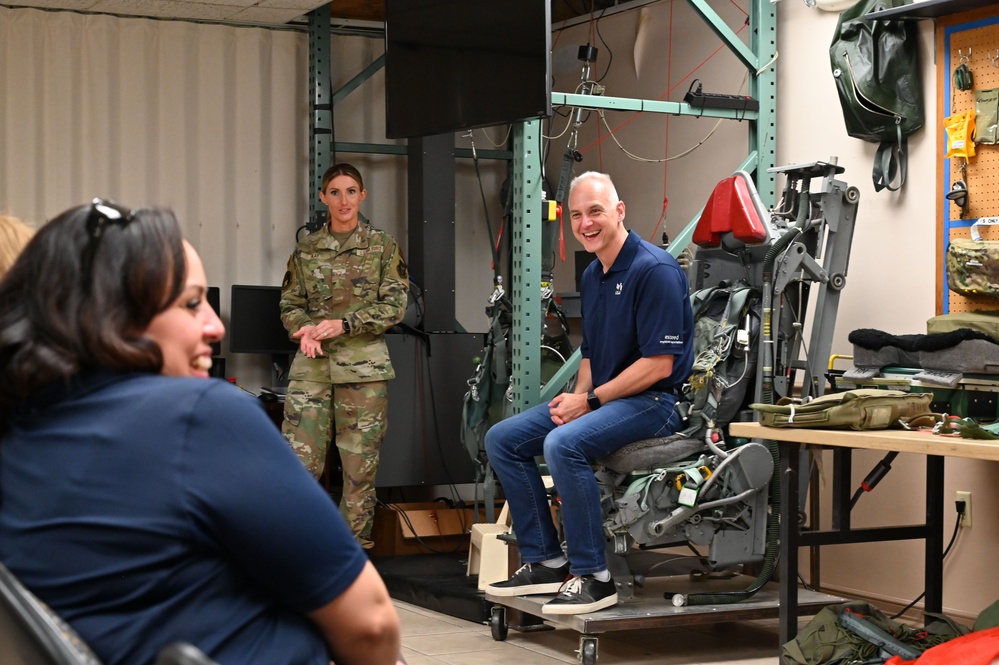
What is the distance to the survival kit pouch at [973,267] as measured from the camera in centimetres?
398

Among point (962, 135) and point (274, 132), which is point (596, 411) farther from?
point (274, 132)

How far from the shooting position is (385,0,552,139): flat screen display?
4.55 m

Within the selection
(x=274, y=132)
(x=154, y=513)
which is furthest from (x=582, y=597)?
(x=274, y=132)

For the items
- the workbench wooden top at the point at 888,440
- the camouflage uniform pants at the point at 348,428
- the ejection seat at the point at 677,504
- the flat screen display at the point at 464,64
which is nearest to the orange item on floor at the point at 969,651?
the workbench wooden top at the point at 888,440

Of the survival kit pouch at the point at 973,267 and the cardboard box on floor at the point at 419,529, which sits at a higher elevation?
the survival kit pouch at the point at 973,267

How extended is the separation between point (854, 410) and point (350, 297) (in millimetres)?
2827

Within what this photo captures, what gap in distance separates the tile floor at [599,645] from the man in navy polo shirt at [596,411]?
21cm

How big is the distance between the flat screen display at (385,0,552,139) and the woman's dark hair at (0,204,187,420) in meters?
3.38

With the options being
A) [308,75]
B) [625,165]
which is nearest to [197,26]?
[308,75]

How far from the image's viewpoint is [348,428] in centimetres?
548

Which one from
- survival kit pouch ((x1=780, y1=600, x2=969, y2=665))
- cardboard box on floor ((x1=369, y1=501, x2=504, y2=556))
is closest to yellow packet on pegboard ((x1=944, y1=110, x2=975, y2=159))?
survival kit pouch ((x1=780, y1=600, x2=969, y2=665))

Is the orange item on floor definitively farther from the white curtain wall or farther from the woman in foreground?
the white curtain wall

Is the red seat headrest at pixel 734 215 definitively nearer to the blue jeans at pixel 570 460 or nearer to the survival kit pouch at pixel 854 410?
the blue jeans at pixel 570 460

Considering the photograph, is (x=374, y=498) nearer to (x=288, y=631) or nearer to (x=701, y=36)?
(x=701, y=36)
